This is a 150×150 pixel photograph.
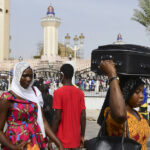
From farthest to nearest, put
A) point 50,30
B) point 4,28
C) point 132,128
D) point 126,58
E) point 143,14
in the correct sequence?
point 4,28, point 50,30, point 143,14, point 132,128, point 126,58

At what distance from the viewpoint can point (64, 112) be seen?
3.71 meters

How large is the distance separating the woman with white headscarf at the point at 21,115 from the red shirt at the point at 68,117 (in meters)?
0.58

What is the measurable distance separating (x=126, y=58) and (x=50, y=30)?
165 ft

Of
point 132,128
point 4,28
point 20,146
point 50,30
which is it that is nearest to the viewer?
point 132,128

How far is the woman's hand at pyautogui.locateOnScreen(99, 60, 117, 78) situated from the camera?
195 centimetres

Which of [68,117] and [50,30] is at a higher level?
[50,30]

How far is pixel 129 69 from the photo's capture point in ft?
6.26

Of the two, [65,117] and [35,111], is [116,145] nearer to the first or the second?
[35,111]

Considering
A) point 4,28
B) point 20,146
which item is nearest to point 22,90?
point 20,146

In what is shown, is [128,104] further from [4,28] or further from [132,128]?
[4,28]

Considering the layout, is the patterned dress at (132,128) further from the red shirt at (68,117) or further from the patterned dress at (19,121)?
the red shirt at (68,117)

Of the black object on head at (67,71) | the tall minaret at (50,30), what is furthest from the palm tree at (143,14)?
the tall minaret at (50,30)

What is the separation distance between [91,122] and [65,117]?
6.83 meters

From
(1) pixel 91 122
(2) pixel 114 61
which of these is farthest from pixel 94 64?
(1) pixel 91 122
